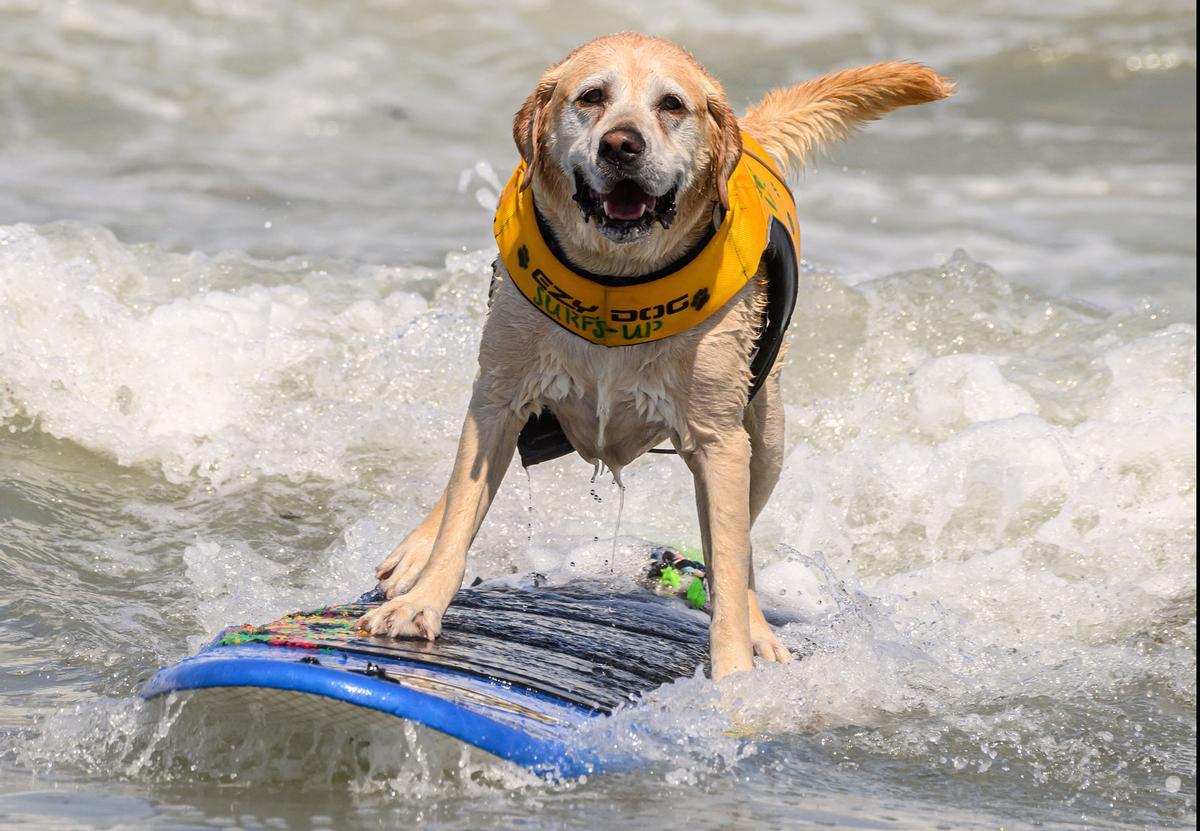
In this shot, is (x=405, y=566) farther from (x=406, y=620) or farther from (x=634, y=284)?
(x=634, y=284)

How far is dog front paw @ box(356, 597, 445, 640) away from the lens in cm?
416

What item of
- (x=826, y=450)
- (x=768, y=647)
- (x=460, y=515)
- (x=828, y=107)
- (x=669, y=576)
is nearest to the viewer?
(x=460, y=515)

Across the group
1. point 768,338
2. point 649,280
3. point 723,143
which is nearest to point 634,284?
point 649,280

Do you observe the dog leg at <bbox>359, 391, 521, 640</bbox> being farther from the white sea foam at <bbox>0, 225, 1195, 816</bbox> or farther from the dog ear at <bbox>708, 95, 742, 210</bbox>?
the white sea foam at <bbox>0, 225, 1195, 816</bbox>

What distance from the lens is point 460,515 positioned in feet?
14.2

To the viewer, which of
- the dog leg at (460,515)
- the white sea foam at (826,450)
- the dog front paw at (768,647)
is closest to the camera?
the dog leg at (460,515)

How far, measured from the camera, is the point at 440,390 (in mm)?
7789

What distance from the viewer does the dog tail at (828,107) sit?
5.26 m

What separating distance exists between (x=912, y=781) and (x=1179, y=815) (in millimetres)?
686

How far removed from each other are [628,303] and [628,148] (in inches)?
20.2

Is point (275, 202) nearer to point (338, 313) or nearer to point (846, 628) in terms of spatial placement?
point (338, 313)

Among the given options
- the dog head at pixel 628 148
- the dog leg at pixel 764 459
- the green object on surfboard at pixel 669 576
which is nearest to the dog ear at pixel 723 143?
the dog head at pixel 628 148

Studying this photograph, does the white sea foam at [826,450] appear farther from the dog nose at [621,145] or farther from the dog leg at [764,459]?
the dog nose at [621,145]

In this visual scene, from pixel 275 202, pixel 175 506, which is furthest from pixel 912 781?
pixel 275 202
